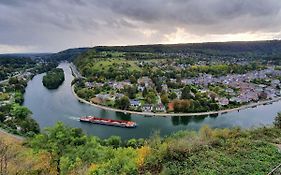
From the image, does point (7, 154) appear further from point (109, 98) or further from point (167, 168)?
point (109, 98)

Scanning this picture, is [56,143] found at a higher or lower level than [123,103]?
higher

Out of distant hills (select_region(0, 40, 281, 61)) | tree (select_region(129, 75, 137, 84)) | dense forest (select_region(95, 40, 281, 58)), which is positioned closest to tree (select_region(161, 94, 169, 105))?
tree (select_region(129, 75, 137, 84))

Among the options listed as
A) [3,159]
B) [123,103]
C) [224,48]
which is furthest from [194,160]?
[224,48]

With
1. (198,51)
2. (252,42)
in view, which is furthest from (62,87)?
(252,42)

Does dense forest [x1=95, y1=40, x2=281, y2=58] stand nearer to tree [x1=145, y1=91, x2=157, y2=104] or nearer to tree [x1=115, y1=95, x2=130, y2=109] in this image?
tree [x1=145, y1=91, x2=157, y2=104]

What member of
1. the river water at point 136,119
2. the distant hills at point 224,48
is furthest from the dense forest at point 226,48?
the river water at point 136,119

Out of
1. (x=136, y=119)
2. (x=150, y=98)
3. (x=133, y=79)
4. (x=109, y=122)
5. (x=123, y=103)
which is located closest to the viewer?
(x=109, y=122)

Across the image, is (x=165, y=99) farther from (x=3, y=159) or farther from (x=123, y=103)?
(x=3, y=159)

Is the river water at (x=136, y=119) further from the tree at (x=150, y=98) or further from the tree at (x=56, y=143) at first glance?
the tree at (x=56, y=143)
